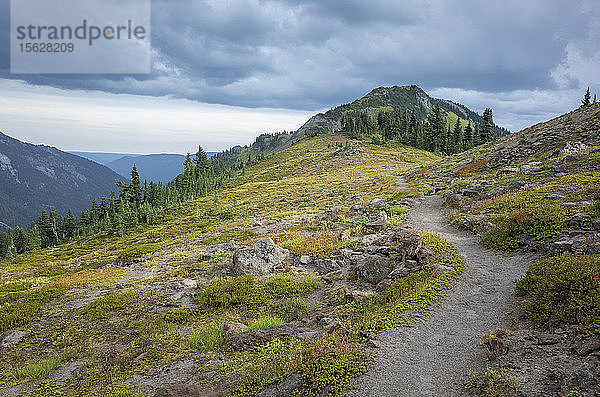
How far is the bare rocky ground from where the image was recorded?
701cm

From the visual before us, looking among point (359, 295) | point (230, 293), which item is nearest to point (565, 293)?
point (359, 295)

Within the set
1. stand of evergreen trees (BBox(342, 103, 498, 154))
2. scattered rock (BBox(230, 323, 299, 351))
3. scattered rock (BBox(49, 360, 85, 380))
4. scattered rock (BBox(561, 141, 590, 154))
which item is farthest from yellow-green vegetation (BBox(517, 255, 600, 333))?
stand of evergreen trees (BBox(342, 103, 498, 154))

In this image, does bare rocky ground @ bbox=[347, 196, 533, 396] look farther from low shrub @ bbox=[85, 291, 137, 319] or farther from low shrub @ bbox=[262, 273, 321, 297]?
low shrub @ bbox=[85, 291, 137, 319]

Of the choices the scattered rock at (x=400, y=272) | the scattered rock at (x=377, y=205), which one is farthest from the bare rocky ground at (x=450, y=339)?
the scattered rock at (x=377, y=205)

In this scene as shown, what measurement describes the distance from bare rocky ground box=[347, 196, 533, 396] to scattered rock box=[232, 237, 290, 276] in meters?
10.1

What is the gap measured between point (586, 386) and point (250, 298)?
39.6 feet

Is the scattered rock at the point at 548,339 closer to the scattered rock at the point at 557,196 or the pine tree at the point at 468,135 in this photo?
the scattered rock at the point at 557,196

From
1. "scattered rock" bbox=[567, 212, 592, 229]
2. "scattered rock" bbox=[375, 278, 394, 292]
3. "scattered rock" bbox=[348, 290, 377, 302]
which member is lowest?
"scattered rock" bbox=[348, 290, 377, 302]

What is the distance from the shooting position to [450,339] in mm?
8570

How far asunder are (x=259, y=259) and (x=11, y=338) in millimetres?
12299

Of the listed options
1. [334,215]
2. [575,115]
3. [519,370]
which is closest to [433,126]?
[575,115]

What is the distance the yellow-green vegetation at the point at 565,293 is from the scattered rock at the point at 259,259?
496 inches

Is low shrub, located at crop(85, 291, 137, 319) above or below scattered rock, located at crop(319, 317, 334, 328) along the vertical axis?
below

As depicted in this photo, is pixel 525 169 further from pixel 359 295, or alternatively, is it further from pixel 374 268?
pixel 359 295
